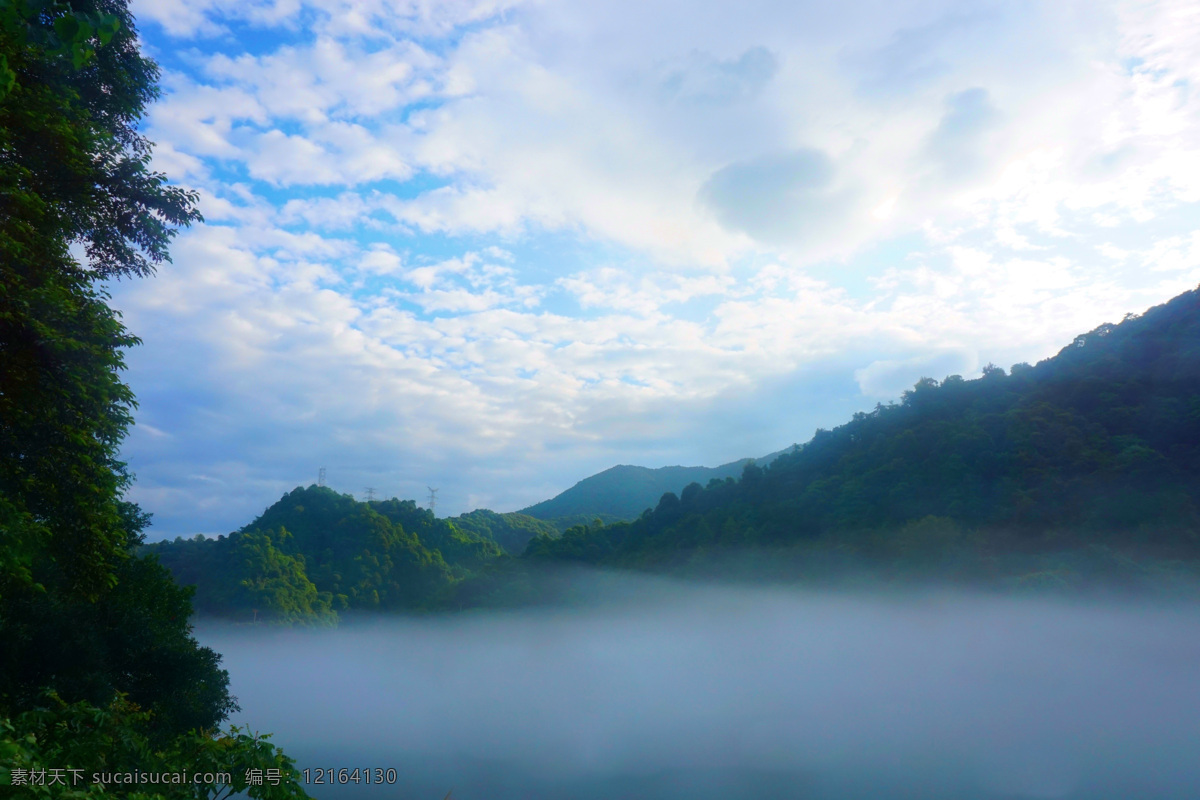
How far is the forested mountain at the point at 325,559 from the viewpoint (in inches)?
3371

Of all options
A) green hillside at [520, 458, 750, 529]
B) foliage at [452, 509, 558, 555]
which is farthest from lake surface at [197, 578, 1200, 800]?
green hillside at [520, 458, 750, 529]

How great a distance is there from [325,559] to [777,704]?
74.7 m

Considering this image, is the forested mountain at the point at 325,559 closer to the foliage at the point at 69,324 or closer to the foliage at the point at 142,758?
the foliage at the point at 69,324

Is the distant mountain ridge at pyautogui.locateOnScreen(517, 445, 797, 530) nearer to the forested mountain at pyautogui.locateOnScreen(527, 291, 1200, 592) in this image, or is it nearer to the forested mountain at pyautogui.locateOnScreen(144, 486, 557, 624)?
the forested mountain at pyautogui.locateOnScreen(144, 486, 557, 624)

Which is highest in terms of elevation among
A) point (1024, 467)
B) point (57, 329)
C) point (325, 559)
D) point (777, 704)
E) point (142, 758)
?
point (57, 329)

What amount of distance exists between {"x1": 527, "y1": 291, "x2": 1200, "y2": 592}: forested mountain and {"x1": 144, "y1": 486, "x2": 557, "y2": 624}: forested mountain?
59.1 m

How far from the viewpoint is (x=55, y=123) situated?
7867 mm

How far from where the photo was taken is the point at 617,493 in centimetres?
14488

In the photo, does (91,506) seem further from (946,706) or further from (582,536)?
(582,536)

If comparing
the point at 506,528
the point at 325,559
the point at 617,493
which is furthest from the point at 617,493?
the point at 325,559

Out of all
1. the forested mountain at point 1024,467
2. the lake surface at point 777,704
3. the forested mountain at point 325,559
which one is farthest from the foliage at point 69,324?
the forested mountain at point 325,559

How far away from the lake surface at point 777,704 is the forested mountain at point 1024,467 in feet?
17.8

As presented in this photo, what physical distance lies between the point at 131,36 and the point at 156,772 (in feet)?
37.4

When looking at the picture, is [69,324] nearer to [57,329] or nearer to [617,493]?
[57,329]
